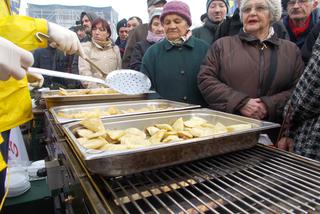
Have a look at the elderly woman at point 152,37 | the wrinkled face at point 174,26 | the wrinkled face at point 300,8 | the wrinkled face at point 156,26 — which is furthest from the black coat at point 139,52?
the wrinkled face at point 300,8

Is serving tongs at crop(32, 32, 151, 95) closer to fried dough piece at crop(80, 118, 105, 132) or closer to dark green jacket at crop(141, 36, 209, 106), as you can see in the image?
dark green jacket at crop(141, 36, 209, 106)

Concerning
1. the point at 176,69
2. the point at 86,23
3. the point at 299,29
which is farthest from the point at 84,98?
the point at 86,23

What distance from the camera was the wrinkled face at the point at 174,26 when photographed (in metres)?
1.81

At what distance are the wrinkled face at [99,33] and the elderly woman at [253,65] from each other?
6.06 ft

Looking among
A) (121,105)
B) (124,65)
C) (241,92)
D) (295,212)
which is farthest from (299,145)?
(124,65)

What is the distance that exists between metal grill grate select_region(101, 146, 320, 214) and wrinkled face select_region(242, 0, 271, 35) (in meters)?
0.98

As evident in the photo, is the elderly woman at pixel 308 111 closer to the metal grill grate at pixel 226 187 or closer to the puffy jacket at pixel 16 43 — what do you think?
the metal grill grate at pixel 226 187

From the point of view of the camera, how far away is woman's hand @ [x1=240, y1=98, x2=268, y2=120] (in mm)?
1367

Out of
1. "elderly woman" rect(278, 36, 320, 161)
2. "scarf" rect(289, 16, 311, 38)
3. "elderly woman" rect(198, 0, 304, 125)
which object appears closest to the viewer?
"elderly woman" rect(278, 36, 320, 161)

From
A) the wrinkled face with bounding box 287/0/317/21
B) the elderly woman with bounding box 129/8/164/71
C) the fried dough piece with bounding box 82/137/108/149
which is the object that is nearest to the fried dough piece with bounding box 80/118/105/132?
the fried dough piece with bounding box 82/137/108/149

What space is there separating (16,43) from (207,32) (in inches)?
66.1

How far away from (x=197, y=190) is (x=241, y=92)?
0.96m

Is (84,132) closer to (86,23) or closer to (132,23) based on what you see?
(132,23)

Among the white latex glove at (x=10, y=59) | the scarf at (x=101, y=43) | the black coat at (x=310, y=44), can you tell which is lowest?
the white latex glove at (x=10, y=59)
